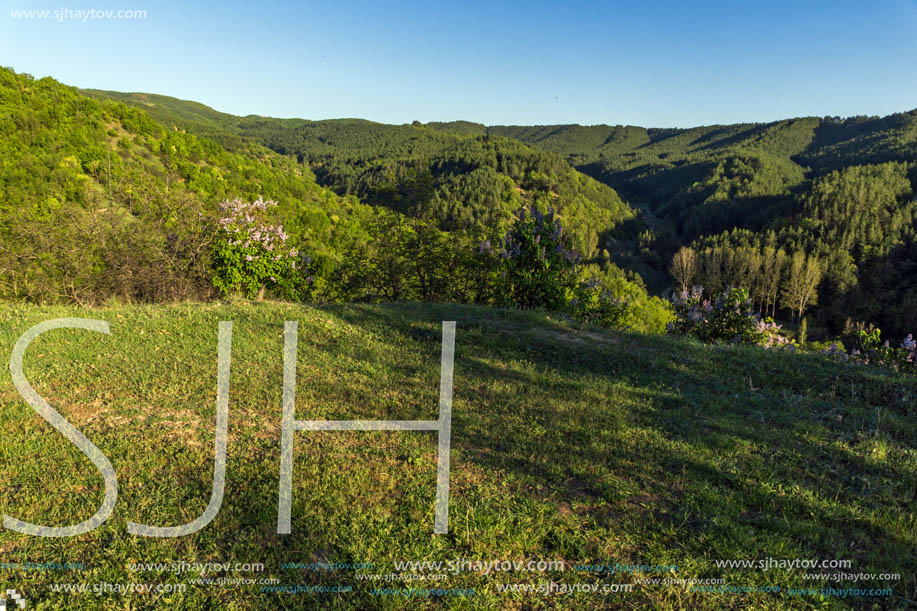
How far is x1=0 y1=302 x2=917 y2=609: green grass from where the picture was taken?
3.41 metres

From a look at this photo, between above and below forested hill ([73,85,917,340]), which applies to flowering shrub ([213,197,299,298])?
below

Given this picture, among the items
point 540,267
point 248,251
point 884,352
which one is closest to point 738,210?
point 884,352

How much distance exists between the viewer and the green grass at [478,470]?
3.41m

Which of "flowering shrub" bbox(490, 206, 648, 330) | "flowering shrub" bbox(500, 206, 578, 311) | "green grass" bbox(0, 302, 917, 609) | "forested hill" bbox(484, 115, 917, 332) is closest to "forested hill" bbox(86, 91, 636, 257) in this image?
"forested hill" bbox(484, 115, 917, 332)

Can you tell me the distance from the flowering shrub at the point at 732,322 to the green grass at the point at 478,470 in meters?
5.96

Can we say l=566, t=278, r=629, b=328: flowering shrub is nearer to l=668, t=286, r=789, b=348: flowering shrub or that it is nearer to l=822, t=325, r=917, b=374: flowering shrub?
l=668, t=286, r=789, b=348: flowering shrub

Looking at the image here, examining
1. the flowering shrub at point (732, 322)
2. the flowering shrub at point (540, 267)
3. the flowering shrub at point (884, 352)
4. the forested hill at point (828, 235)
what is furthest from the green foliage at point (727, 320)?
the forested hill at point (828, 235)

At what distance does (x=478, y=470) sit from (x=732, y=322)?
14.3 meters

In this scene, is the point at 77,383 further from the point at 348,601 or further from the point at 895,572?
the point at 895,572

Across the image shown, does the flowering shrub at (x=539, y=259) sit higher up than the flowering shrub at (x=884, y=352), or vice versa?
the flowering shrub at (x=539, y=259)

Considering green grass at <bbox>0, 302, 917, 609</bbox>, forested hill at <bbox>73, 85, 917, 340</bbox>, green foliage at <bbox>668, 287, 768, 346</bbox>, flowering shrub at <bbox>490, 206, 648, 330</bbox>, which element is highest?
forested hill at <bbox>73, 85, 917, 340</bbox>

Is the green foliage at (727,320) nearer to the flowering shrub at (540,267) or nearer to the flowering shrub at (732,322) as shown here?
the flowering shrub at (732,322)

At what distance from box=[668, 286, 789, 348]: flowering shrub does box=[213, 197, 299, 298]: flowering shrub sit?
14.8 meters

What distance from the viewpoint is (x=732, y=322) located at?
15508mm
